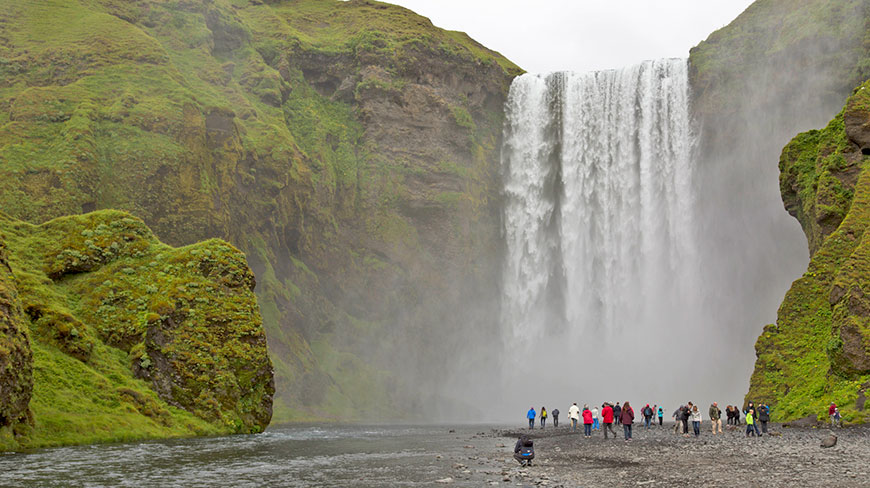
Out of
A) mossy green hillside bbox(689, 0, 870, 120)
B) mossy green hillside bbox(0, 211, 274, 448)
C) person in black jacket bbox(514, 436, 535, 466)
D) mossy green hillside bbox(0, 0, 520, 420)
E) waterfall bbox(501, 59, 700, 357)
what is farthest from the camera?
waterfall bbox(501, 59, 700, 357)

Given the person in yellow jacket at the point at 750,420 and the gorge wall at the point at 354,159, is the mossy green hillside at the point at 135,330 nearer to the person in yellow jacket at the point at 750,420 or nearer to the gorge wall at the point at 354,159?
the gorge wall at the point at 354,159

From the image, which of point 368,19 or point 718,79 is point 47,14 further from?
point 718,79

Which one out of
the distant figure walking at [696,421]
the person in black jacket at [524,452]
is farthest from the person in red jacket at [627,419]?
the person in black jacket at [524,452]

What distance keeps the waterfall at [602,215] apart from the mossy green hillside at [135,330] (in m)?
51.2

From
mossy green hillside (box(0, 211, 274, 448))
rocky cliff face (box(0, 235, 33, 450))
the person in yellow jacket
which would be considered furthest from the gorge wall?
rocky cliff face (box(0, 235, 33, 450))

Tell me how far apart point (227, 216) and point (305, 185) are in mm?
14545

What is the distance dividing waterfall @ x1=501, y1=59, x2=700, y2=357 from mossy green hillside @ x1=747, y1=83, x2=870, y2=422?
28131mm

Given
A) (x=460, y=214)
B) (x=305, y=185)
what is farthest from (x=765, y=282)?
(x=305, y=185)

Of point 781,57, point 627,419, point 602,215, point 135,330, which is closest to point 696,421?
point 627,419

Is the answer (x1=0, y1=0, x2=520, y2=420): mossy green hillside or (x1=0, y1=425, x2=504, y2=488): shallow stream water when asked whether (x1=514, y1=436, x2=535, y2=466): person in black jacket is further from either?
(x1=0, y1=0, x2=520, y2=420): mossy green hillside

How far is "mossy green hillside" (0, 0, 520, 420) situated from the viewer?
69.6 metres

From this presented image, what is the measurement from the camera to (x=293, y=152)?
87188 millimetres

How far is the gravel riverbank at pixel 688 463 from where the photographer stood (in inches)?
720

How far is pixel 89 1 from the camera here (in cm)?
9325
